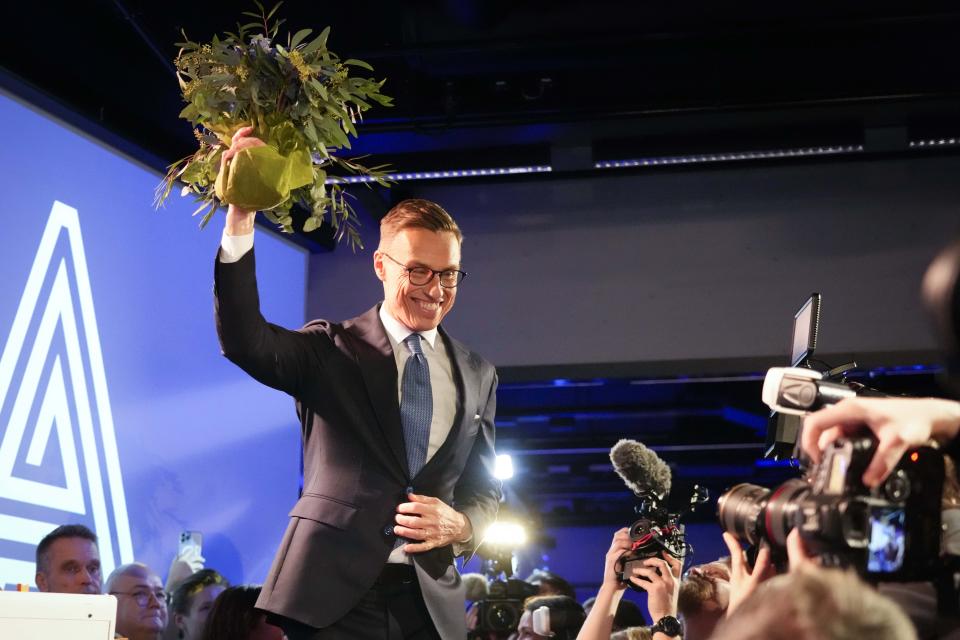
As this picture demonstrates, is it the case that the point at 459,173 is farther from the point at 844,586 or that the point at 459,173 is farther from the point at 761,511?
the point at 844,586

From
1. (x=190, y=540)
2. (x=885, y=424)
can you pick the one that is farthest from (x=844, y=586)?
(x=190, y=540)

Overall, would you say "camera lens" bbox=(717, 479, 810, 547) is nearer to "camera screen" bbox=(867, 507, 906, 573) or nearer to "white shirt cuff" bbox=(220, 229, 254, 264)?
"camera screen" bbox=(867, 507, 906, 573)

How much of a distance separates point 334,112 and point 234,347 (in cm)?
63

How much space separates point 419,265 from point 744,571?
50.6 inches

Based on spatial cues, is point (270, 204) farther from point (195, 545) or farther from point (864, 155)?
point (864, 155)

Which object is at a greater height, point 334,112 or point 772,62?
point 772,62

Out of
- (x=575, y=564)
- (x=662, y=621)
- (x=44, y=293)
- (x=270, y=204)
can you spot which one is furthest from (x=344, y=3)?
(x=575, y=564)

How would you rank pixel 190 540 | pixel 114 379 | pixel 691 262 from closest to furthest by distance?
pixel 114 379 → pixel 190 540 → pixel 691 262

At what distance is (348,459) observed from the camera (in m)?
2.50

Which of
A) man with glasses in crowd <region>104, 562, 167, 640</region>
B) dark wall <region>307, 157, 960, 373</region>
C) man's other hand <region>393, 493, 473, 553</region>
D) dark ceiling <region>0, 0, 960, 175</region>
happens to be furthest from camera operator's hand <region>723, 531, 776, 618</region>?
dark wall <region>307, 157, 960, 373</region>

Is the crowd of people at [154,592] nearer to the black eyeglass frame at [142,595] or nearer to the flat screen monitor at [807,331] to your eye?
the black eyeglass frame at [142,595]

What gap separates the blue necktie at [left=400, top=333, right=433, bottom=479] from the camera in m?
2.56

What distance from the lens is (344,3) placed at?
4.98m

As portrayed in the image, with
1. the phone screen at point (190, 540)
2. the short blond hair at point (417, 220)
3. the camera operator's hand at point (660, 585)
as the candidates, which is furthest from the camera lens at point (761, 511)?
the phone screen at point (190, 540)
